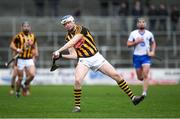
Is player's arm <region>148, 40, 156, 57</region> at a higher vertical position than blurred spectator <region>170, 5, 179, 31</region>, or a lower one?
lower

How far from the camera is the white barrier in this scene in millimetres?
38719

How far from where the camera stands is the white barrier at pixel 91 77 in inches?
1524

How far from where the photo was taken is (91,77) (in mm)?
38906

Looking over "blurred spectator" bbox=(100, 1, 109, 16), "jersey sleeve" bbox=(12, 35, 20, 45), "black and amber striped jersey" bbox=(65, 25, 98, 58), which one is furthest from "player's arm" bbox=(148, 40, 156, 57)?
"blurred spectator" bbox=(100, 1, 109, 16)

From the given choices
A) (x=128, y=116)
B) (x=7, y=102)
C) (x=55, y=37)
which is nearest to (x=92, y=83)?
(x=55, y=37)

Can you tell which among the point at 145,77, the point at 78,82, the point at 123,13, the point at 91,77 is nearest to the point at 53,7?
the point at 123,13

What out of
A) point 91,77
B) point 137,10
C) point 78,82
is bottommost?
point 91,77

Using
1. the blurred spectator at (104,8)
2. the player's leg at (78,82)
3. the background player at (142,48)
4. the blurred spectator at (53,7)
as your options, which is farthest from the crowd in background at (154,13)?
the player's leg at (78,82)

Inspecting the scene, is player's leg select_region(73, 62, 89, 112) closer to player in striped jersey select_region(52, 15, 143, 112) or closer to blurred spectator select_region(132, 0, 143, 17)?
player in striped jersey select_region(52, 15, 143, 112)

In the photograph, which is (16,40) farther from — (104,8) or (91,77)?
(104,8)

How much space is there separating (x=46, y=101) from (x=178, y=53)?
19977 mm

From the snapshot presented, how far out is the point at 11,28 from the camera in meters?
43.0

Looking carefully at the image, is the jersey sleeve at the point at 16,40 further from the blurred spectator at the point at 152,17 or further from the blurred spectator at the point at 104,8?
the blurred spectator at the point at 104,8

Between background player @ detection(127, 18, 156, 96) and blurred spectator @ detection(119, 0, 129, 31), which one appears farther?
blurred spectator @ detection(119, 0, 129, 31)
